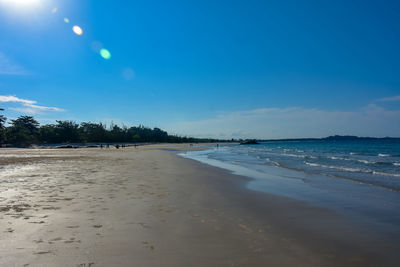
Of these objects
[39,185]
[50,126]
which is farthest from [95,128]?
[39,185]

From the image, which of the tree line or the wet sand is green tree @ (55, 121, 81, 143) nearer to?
the tree line

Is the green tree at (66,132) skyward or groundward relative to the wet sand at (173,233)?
skyward

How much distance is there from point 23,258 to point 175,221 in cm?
327

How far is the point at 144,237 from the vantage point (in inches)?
206

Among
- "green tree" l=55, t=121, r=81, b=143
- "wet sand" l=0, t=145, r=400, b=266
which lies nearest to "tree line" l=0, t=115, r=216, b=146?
"green tree" l=55, t=121, r=81, b=143

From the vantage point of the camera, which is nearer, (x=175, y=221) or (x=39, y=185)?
(x=175, y=221)

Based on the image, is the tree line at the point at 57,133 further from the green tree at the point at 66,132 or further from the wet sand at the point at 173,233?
the wet sand at the point at 173,233

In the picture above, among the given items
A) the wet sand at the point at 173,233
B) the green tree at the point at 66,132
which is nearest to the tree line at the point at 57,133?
the green tree at the point at 66,132

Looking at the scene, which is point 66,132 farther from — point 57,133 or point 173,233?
point 173,233

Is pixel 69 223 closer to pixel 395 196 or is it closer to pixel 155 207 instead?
pixel 155 207

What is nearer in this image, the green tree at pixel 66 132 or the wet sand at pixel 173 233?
the wet sand at pixel 173 233

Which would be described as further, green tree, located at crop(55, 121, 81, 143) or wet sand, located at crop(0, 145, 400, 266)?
green tree, located at crop(55, 121, 81, 143)

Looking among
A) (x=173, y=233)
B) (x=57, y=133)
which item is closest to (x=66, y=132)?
(x=57, y=133)

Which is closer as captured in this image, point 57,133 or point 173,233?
point 173,233
